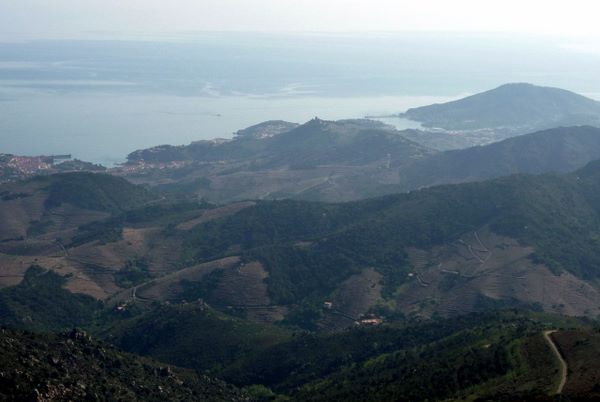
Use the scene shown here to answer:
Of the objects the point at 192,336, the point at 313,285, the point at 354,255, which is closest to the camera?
the point at 192,336

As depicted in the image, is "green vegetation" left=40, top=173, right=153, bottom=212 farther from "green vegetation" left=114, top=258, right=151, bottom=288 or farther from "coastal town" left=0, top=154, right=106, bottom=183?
"green vegetation" left=114, top=258, right=151, bottom=288

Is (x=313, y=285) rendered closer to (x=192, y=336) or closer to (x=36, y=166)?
(x=192, y=336)

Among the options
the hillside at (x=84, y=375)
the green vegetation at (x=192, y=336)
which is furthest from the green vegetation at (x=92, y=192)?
the hillside at (x=84, y=375)

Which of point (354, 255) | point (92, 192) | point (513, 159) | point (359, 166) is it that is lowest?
point (354, 255)

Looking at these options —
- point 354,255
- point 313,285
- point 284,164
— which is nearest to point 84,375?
point 313,285

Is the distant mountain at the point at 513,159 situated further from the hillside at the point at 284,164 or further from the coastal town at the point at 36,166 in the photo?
the coastal town at the point at 36,166

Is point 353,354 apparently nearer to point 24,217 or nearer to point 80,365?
point 80,365

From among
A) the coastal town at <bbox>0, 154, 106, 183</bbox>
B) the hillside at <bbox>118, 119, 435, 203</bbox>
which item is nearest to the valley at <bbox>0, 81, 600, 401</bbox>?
the hillside at <bbox>118, 119, 435, 203</bbox>
